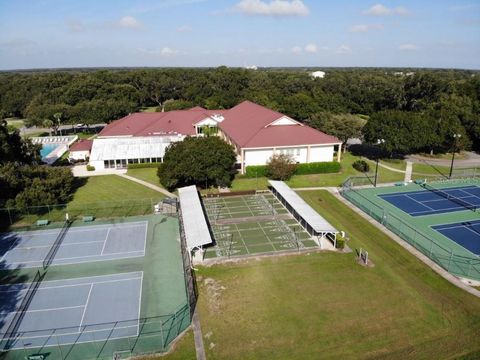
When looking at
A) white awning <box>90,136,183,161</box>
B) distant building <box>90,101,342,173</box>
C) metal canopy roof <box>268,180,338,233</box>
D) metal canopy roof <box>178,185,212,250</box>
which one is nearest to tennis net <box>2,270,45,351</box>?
metal canopy roof <box>178,185,212,250</box>

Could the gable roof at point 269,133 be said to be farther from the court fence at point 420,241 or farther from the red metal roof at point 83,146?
the red metal roof at point 83,146

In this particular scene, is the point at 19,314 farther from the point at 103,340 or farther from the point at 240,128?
the point at 240,128

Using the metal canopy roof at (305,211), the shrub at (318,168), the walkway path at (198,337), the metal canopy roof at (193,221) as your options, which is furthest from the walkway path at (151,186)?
the walkway path at (198,337)

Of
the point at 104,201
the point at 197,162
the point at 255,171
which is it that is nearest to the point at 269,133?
the point at 255,171

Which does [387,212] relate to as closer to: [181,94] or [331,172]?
[331,172]

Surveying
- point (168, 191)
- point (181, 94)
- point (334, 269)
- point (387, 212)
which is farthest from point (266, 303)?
point (181, 94)
